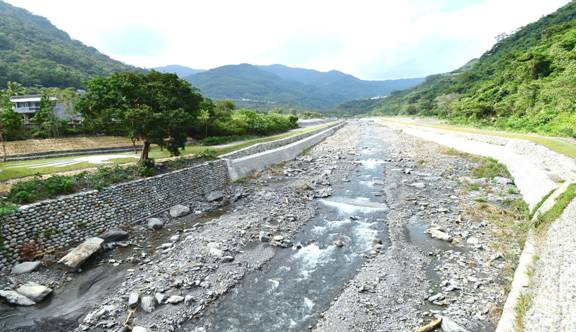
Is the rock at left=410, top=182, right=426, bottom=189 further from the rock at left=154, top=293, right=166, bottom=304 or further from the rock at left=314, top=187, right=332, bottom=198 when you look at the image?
the rock at left=154, top=293, right=166, bottom=304

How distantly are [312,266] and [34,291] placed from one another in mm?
10273

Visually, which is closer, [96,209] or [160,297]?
[160,297]

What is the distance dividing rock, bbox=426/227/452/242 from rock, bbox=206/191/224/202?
1411 centimetres

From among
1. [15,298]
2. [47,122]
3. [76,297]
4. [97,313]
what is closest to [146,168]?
[76,297]

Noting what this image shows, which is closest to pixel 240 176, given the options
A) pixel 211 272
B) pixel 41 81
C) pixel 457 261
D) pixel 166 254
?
pixel 166 254

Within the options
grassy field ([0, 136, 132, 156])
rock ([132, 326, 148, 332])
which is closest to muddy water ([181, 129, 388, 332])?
rock ([132, 326, 148, 332])

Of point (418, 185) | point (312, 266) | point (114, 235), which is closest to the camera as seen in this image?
point (312, 266)

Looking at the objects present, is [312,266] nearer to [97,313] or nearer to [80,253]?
[97,313]

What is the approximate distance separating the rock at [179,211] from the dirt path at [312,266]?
0.68 metres

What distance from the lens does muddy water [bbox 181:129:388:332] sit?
902cm

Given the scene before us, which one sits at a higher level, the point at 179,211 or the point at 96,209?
the point at 96,209

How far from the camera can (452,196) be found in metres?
19.5

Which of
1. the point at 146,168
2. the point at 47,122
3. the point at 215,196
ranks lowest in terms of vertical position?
the point at 215,196

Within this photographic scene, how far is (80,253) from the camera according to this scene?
40.4 ft
